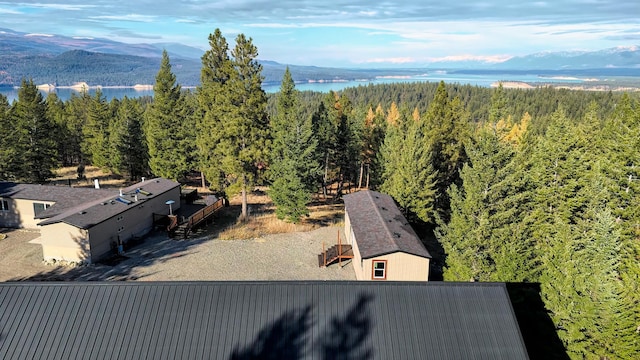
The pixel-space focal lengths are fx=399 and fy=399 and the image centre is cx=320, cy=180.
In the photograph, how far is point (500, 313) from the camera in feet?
35.8

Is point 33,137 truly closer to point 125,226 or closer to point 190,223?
point 125,226

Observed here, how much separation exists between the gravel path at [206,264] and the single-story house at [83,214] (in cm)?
99

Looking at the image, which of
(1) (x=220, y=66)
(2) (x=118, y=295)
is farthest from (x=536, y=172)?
(1) (x=220, y=66)

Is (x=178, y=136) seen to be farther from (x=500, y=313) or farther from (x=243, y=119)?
(x=500, y=313)

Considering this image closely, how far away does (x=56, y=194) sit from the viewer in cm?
2755

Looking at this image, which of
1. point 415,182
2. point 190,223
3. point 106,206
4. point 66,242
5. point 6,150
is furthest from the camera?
point 6,150

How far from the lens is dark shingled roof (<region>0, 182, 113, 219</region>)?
26594 millimetres

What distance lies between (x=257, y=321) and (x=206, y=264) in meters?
12.6

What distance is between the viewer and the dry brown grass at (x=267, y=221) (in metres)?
27.7

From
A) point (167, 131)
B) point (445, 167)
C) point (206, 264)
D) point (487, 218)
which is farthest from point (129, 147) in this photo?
point (487, 218)

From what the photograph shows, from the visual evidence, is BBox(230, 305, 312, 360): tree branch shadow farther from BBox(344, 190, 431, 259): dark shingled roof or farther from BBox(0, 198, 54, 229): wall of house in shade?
BBox(0, 198, 54, 229): wall of house in shade

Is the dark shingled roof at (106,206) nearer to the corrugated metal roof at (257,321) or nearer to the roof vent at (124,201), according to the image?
the roof vent at (124,201)

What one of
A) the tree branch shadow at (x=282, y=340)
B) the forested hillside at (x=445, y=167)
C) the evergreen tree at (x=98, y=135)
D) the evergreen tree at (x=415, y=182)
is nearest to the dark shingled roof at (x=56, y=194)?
the forested hillside at (x=445, y=167)

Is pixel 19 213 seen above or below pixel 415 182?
below
